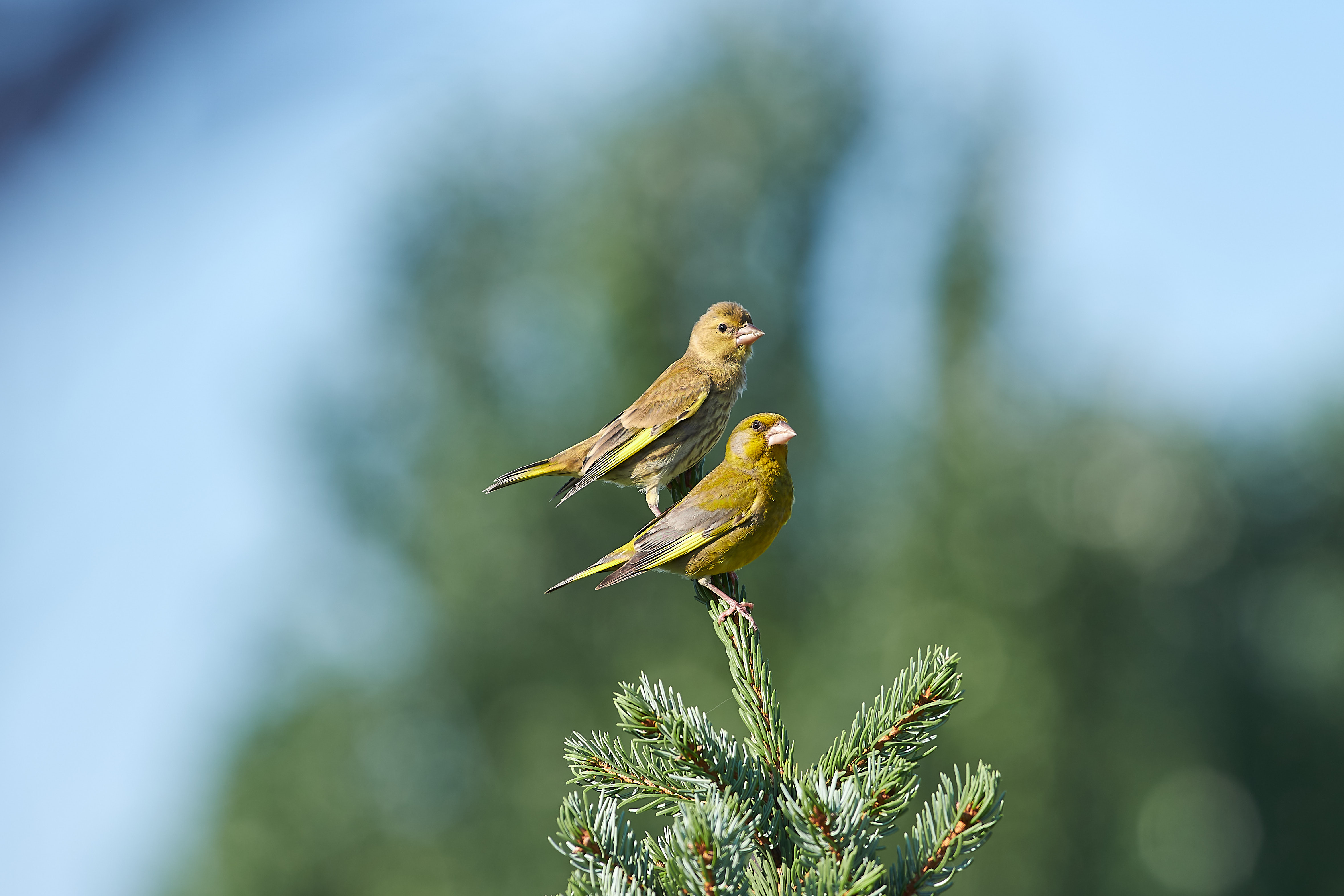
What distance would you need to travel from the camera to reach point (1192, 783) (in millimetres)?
30000

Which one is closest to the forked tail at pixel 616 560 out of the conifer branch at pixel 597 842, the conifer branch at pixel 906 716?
Answer: the conifer branch at pixel 906 716

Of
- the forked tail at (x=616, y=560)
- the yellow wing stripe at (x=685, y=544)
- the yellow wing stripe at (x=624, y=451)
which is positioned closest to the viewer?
the yellow wing stripe at (x=685, y=544)

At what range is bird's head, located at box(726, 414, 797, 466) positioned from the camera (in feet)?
17.4

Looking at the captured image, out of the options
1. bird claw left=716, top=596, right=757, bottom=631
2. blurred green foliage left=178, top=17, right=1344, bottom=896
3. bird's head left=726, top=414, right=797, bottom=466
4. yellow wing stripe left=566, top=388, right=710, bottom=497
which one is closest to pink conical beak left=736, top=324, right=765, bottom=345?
yellow wing stripe left=566, top=388, right=710, bottom=497

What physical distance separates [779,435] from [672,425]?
99cm

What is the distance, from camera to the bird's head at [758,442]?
208 inches

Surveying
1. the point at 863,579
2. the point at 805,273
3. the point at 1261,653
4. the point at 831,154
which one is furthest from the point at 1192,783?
the point at 831,154

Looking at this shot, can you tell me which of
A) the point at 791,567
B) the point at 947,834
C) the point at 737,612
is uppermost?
the point at 791,567

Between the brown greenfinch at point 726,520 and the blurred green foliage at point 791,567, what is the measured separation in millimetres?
19623

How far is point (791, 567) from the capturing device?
101 ft

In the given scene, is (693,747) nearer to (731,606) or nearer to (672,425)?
(731,606)

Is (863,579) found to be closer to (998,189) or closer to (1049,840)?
(1049,840)

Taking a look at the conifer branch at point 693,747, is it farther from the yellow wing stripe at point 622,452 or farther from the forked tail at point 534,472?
the yellow wing stripe at point 622,452

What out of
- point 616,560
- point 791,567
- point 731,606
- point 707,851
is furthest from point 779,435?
point 791,567
